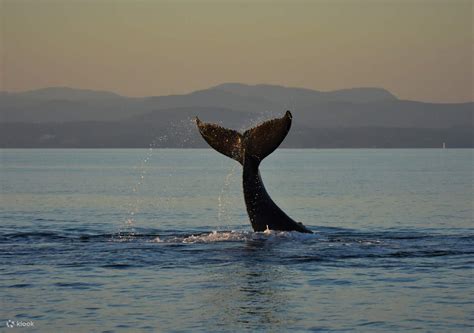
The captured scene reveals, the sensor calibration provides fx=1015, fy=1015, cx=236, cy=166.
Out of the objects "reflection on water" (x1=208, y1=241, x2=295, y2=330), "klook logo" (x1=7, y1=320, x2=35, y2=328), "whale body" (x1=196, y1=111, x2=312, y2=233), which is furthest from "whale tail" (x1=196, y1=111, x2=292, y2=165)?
"klook logo" (x1=7, y1=320, x2=35, y2=328)

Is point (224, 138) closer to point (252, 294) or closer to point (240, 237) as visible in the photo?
point (240, 237)

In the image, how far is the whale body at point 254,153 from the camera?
878 inches

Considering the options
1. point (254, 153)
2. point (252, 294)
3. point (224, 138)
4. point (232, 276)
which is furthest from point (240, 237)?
point (252, 294)

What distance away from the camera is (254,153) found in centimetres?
2269

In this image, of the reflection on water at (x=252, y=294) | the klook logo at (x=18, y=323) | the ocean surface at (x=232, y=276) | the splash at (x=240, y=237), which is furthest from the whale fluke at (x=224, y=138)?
the klook logo at (x=18, y=323)

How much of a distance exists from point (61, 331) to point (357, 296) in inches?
200

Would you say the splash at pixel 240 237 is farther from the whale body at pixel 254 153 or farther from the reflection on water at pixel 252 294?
the reflection on water at pixel 252 294

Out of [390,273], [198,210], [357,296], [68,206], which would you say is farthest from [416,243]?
[68,206]

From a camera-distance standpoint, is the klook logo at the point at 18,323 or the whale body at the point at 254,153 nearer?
the klook logo at the point at 18,323

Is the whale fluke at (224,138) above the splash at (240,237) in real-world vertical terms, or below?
above

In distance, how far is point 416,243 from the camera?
23734 millimetres

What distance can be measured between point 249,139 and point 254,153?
13.1 inches

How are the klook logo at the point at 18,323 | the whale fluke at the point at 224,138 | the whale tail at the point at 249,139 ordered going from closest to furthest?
the klook logo at the point at 18,323 → the whale tail at the point at 249,139 → the whale fluke at the point at 224,138

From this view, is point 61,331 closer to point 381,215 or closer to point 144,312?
point 144,312
